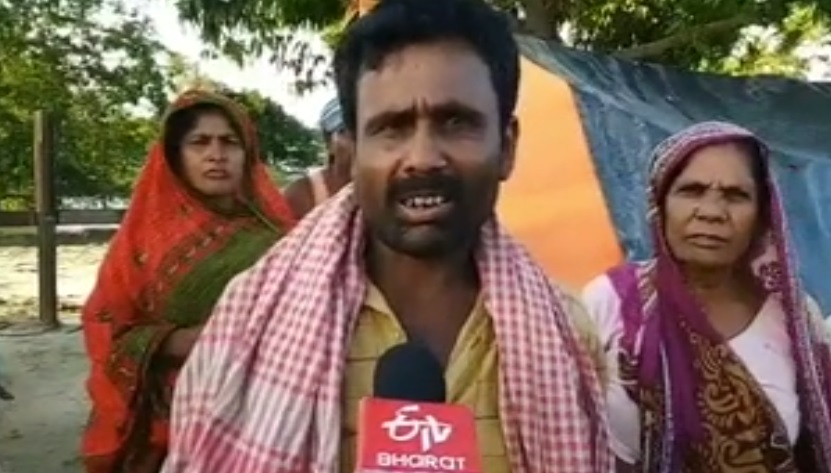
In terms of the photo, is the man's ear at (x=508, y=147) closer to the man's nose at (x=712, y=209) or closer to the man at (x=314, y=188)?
the man's nose at (x=712, y=209)

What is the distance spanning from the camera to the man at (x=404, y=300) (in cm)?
161

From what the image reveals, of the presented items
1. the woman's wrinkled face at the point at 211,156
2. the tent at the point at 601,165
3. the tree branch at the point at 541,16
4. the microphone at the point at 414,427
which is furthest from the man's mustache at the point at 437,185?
the tree branch at the point at 541,16

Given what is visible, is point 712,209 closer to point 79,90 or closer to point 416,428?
point 416,428

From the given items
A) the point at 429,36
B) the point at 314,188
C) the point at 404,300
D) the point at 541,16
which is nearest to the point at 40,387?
the point at 314,188

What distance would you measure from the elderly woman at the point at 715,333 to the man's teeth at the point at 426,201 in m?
0.89

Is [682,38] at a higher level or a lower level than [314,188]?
higher

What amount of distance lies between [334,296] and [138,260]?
1.93 m

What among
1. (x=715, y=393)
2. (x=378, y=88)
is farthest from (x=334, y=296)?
(x=715, y=393)

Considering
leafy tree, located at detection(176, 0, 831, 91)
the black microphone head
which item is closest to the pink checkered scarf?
the black microphone head

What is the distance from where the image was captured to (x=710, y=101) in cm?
603

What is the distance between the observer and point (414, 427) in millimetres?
1388

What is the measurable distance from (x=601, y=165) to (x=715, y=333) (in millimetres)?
2640

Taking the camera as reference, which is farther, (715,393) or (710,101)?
(710,101)

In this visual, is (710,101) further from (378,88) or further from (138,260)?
(378,88)
